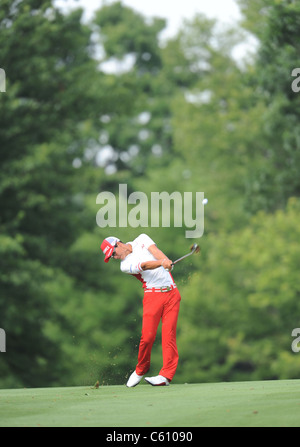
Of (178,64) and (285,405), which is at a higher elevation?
(285,405)

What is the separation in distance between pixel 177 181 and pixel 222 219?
295 centimetres

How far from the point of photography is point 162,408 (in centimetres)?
722

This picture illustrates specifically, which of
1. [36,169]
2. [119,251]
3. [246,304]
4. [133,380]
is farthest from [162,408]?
[246,304]

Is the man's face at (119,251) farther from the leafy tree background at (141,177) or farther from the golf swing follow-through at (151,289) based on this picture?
the leafy tree background at (141,177)

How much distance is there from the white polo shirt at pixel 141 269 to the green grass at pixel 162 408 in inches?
48.5

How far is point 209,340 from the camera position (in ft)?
118

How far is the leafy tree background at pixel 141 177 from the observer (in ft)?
76.4

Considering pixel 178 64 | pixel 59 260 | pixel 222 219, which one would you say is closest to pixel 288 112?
pixel 59 260

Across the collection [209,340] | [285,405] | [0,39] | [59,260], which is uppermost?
[285,405]

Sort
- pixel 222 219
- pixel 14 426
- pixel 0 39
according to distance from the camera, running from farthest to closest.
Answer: pixel 222 219
pixel 0 39
pixel 14 426

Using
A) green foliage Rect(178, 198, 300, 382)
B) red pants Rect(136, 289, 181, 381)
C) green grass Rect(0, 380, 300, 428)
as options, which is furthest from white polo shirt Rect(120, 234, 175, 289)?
green foliage Rect(178, 198, 300, 382)

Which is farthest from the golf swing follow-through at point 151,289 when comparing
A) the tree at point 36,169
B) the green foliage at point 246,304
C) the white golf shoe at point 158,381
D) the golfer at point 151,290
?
the green foliage at point 246,304

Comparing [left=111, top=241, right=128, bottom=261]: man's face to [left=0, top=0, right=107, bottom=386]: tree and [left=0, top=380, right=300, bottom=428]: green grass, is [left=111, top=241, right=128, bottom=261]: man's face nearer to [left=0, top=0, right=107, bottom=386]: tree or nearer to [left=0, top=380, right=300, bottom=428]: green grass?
[left=0, top=380, right=300, bottom=428]: green grass
